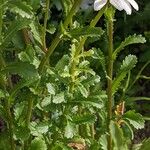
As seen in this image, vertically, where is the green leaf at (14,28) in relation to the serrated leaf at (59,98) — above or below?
above

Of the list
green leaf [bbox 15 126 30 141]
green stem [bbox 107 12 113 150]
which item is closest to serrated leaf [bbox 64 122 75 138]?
green leaf [bbox 15 126 30 141]

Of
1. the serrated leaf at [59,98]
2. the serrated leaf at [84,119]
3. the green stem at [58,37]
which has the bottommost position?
the serrated leaf at [84,119]

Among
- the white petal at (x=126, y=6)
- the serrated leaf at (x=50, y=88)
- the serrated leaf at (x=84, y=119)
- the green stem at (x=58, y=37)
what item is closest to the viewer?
the green stem at (x=58, y=37)

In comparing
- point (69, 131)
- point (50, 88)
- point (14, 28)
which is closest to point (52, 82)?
point (50, 88)

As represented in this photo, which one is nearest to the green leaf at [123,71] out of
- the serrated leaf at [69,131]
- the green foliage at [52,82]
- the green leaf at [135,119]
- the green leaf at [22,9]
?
the green foliage at [52,82]

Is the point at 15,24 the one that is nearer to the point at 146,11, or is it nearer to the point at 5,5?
the point at 5,5

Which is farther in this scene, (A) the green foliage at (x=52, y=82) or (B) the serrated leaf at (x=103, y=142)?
(B) the serrated leaf at (x=103, y=142)

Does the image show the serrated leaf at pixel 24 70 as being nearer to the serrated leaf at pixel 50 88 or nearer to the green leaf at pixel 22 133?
the serrated leaf at pixel 50 88
